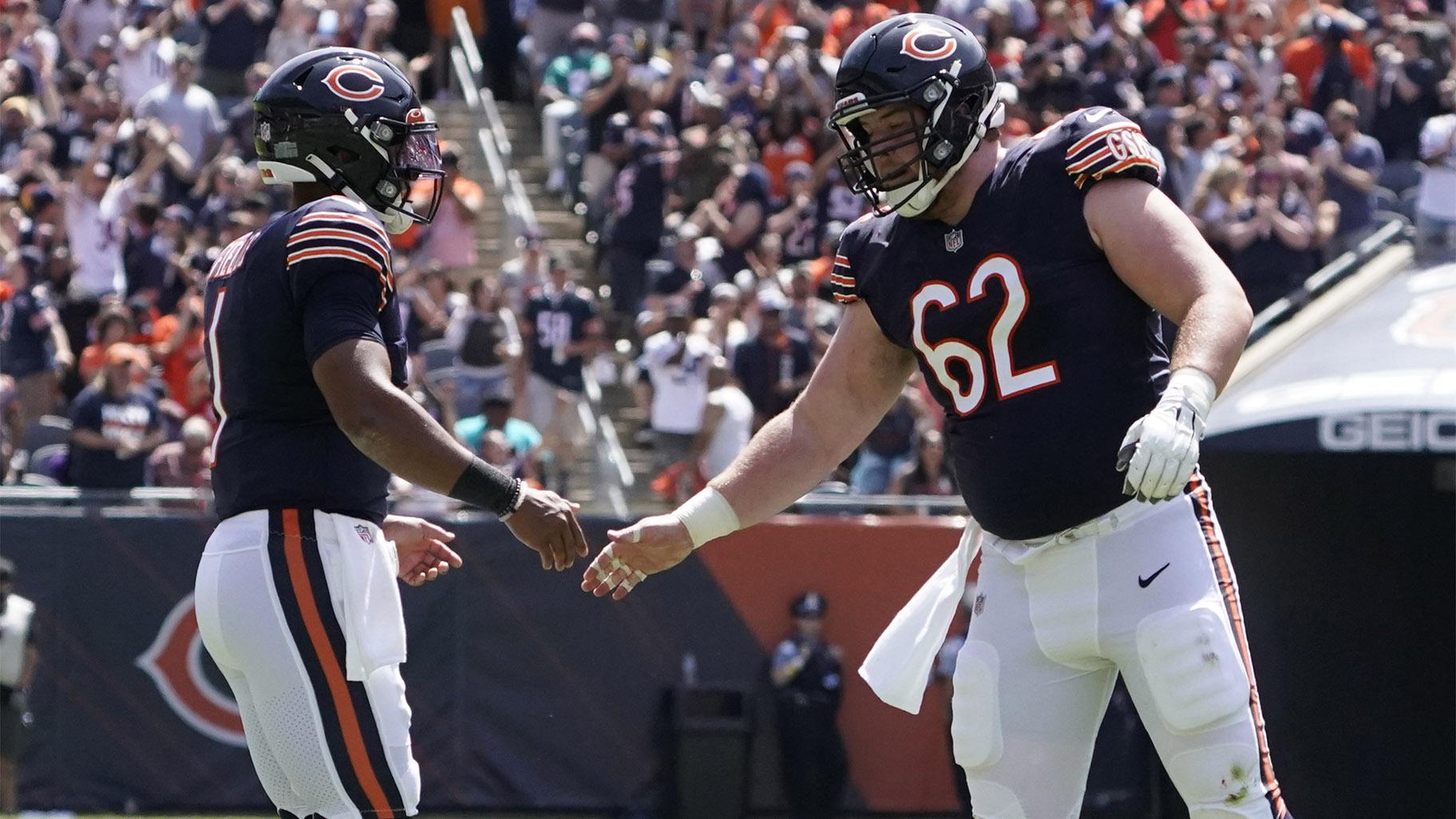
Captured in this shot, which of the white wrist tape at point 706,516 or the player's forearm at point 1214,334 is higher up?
the player's forearm at point 1214,334

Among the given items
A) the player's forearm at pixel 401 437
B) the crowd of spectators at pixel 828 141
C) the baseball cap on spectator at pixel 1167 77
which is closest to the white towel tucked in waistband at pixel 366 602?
the player's forearm at pixel 401 437

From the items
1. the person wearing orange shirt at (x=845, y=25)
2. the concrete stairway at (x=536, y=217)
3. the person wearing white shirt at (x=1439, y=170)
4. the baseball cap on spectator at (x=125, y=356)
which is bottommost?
the concrete stairway at (x=536, y=217)

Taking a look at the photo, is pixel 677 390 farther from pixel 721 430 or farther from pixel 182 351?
pixel 182 351

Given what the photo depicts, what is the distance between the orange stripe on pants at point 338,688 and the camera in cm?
416

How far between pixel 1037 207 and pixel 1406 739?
5168mm

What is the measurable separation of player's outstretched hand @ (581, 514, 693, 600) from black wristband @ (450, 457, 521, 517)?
1.05 feet

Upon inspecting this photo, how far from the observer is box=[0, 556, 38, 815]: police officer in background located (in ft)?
30.5

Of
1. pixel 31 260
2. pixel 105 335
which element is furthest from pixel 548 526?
pixel 31 260

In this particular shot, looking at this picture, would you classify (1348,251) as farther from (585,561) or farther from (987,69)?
(987,69)

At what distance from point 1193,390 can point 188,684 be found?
6.95m

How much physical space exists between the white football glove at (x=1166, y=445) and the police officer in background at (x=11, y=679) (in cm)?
683

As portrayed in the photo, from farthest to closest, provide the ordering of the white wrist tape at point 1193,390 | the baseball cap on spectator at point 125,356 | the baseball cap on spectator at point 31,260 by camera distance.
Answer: the baseball cap on spectator at point 31,260, the baseball cap on spectator at point 125,356, the white wrist tape at point 1193,390

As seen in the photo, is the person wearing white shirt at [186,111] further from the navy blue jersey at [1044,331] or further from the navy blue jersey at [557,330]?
the navy blue jersey at [1044,331]

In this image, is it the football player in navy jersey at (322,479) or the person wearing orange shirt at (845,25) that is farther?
the person wearing orange shirt at (845,25)
